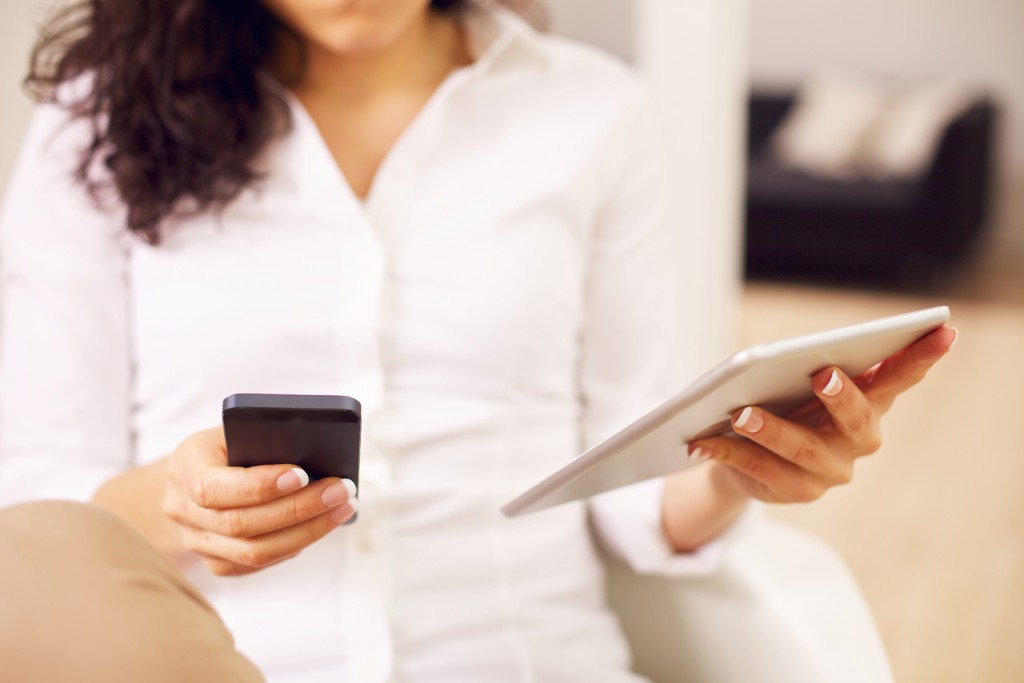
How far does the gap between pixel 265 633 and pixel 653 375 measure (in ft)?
1.37

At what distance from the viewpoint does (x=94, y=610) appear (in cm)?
62

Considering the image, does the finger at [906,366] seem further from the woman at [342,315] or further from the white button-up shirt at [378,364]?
the white button-up shirt at [378,364]

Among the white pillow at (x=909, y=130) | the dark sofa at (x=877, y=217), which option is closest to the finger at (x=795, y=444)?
the dark sofa at (x=877, y=217)

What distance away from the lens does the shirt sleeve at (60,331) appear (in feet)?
2.94

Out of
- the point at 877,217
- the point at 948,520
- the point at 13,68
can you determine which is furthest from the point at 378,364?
the point at 877,217

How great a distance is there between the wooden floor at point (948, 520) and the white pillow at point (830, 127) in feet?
3.81

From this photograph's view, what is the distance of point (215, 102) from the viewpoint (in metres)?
0.96

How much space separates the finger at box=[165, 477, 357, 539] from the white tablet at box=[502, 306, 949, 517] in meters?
0.13

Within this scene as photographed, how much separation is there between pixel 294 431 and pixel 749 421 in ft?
0.90

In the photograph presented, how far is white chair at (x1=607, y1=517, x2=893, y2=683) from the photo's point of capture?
2.84 ft

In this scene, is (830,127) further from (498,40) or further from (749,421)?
(749,421)

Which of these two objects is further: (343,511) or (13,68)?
(13,68)

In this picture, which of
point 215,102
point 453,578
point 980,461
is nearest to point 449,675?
point 453,578

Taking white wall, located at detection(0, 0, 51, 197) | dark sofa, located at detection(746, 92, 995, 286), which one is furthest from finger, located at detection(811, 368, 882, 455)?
dark sofa, located at detection(746, 92, 995, 286)
